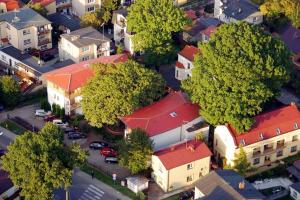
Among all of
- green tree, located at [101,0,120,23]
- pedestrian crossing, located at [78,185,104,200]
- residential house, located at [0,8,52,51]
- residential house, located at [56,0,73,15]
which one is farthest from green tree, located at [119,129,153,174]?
residential house, located at [56,0,73,15]

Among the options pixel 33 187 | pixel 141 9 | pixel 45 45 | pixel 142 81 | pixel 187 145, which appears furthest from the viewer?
pixel 45 45

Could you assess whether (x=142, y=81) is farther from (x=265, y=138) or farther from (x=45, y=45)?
(x=45, y=45)

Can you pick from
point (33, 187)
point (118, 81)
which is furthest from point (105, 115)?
point (33, 187)

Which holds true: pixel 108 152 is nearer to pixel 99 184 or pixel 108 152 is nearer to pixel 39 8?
pixel 99 184

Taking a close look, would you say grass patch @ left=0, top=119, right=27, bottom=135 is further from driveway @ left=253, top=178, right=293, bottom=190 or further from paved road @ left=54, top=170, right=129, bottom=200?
driveway @ left=253, top=178, right=293, bottom=190

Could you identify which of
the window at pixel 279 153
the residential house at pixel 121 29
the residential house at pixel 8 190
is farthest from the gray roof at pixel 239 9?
the residential house at pixel 8 190

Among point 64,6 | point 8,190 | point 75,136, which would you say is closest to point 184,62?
point 75,136
